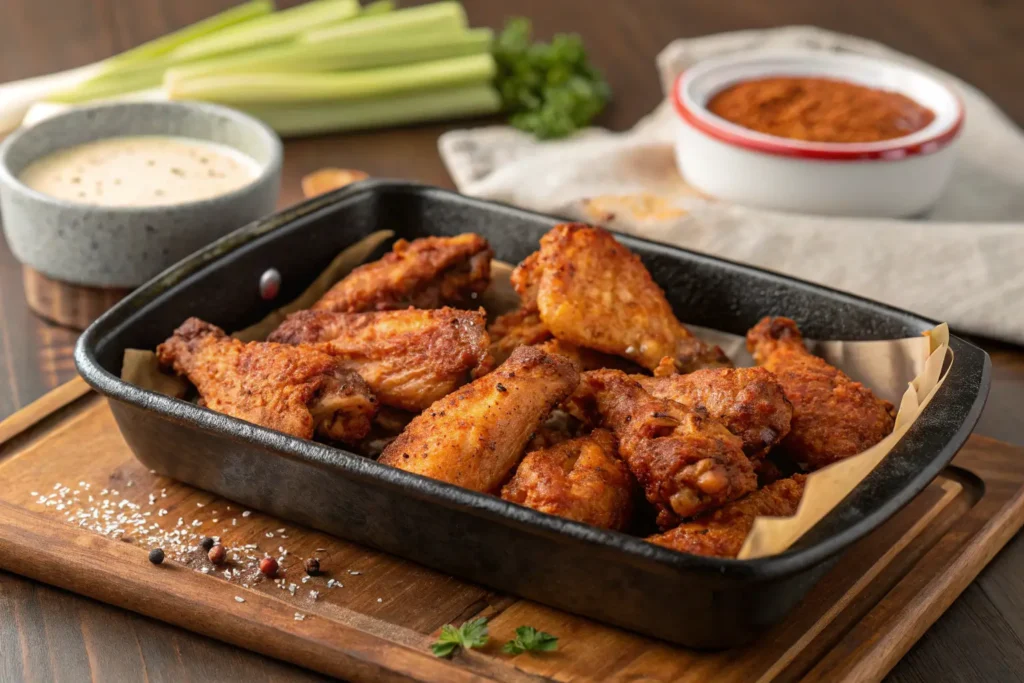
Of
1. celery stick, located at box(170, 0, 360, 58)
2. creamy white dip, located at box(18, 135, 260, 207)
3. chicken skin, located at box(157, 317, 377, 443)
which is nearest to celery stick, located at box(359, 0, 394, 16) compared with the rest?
celery stick, located at box(170, 0, 360, 58)

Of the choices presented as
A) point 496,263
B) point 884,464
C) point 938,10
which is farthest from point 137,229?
point 938,10

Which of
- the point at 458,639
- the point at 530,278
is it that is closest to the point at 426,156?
the point at 530,278

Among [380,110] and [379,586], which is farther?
[380,110]

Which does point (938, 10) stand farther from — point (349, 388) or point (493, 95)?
point (349, 388)

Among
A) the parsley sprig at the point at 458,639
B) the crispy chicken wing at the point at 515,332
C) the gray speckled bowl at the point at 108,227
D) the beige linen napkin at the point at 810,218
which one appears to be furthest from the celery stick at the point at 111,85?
the parsley sprig at the point at 458,639

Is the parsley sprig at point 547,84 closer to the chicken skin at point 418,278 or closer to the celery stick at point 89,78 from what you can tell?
the celery stick at point 89,78

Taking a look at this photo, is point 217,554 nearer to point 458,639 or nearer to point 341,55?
point 458,639

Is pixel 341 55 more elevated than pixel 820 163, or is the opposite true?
pixel 341 55
